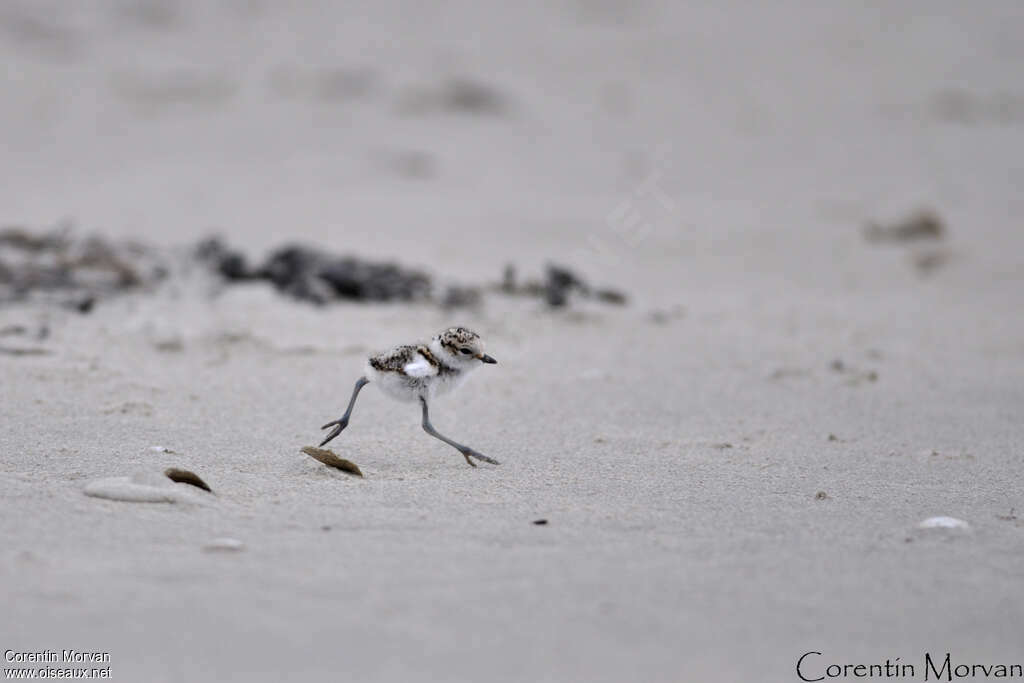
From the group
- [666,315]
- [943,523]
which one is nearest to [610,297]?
[666,315]

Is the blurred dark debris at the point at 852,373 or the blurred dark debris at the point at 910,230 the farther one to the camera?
the blurred dark debris at the point at 910,230

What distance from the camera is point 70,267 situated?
22.9ft

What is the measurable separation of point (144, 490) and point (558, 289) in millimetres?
3869

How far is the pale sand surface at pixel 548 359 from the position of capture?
8.77ft

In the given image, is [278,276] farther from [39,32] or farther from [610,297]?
[39,32]

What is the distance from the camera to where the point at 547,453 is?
433 centimetres

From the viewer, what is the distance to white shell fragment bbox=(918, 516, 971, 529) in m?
3.39

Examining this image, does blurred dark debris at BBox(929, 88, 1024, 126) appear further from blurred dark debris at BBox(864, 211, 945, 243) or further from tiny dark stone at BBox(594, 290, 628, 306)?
tiny dark stone at BBox(594, 290, 628, 306)

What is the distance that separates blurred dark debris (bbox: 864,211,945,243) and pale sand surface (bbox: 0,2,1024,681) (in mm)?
180

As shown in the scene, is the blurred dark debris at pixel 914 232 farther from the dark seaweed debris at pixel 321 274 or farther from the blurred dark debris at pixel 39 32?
the blurred dark debris at pixel 39 32

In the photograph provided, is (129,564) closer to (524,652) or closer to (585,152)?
(524,652)

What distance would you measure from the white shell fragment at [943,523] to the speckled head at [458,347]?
1595mm

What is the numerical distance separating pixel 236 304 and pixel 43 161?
5.05 m

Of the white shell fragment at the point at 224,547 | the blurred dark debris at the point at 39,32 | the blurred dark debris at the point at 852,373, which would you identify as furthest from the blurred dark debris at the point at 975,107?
the white shell fragment at the point at 224,547
